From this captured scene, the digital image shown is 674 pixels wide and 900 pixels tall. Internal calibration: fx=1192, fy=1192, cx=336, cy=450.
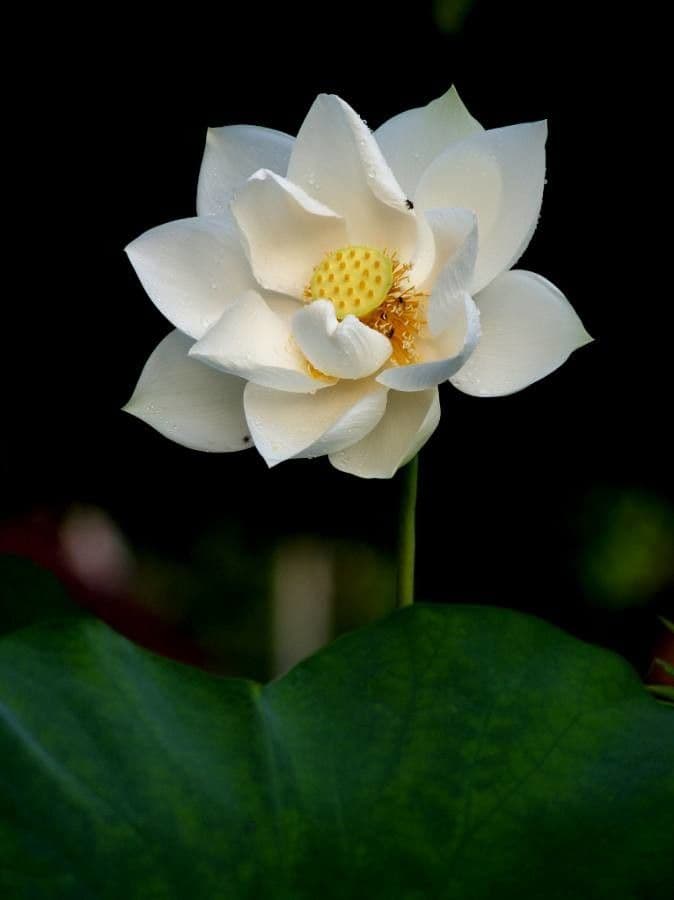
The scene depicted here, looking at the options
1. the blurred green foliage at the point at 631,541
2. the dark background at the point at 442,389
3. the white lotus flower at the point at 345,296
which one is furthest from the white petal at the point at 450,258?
the blurred green foliage at the point at 631,541

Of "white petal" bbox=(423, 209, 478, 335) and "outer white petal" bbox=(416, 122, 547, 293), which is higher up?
"outer white petal" bbox=(416, 122, 547, 293)

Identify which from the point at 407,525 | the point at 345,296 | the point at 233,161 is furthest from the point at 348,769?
the point at 233,161

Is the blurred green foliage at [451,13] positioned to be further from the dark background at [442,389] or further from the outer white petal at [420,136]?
the outer white petal at [420,136]

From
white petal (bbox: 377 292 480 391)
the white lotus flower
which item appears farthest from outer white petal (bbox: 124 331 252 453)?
white petal (bbox: 377 292 480 391)

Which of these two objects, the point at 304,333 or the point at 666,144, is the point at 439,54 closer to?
the point at 666,144

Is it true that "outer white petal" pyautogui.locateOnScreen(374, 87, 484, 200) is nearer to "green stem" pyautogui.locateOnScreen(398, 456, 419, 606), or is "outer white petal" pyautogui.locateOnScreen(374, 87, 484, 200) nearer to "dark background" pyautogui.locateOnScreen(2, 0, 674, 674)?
"green stem" pyautogui.locateOnScreen(398, 456, 419, 606)

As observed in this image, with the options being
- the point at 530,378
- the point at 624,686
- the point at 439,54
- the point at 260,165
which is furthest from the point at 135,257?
the point at 439,54

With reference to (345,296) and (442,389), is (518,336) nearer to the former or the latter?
(345,296)
